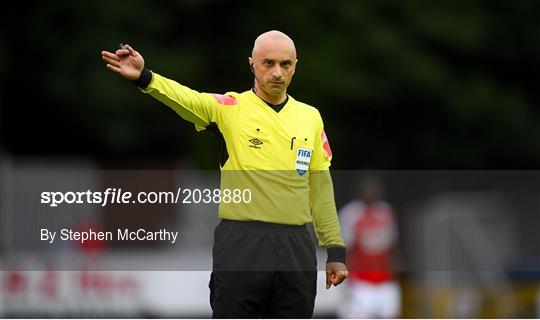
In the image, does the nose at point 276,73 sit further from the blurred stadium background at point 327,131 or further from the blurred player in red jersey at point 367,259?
the blurred stadium background at point 327,131

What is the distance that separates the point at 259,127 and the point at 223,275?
0.70 metres

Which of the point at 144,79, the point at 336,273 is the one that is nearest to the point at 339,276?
the point at 336,273

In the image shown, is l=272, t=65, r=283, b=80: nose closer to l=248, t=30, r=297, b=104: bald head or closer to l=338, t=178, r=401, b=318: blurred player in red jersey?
l=248, t=30, r=297, b=104: bald head

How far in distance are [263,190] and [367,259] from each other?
833cm

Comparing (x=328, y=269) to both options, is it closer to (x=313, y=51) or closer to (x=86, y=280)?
(x=86, y=280)

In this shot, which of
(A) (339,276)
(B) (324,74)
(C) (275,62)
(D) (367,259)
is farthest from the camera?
(B) (324,74)

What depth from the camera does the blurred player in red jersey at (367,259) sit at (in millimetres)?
14695

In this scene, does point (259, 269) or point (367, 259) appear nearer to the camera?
point (259, 269)

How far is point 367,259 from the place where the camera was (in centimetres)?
1480

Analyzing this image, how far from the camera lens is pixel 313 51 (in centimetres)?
2327

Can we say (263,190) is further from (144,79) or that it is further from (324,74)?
(324,74)

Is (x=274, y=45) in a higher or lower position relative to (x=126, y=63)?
higher

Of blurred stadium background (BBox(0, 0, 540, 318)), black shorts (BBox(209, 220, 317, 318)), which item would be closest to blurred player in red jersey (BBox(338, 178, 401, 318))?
blurred stadium background (BBox(0, 0, 540, 318))

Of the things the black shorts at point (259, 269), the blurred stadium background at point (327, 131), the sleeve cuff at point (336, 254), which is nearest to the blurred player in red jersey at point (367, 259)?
the blurred stadium background at point (327, 131)
